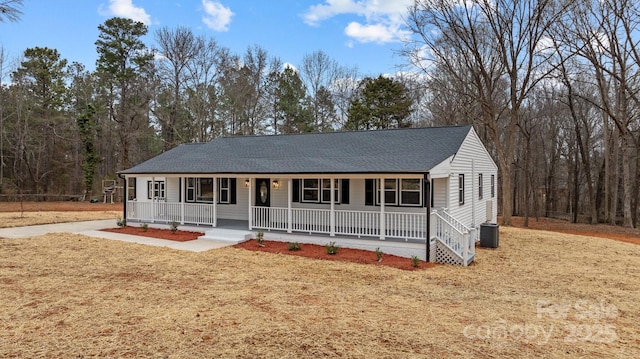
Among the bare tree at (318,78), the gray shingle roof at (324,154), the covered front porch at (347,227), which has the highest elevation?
the bare tree at (318,78)

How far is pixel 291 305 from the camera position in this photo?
20.3 ft

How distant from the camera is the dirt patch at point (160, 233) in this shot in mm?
12703

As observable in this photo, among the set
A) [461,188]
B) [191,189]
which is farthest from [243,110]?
[461,188]

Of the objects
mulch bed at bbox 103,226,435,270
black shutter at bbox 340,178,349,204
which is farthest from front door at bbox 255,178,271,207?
black shutter at bbox 340,178,349,204

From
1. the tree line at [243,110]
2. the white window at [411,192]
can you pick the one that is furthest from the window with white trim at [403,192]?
the tree line at [243,110]

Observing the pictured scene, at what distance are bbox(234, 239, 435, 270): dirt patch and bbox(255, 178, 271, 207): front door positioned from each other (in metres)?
2.47

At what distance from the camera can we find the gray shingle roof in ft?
36.0

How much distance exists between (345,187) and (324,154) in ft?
5.22

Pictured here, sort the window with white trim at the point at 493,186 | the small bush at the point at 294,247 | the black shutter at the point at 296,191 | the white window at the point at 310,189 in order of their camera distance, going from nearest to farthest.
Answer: the small bush at the point at 294,247 → the white window at the point at 310,189 → the black shutter at the point at 296,191 → the window with white trim at the point at 493,186

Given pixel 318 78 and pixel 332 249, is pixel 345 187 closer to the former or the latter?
pixel 332 249

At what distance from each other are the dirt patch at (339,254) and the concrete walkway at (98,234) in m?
1.20

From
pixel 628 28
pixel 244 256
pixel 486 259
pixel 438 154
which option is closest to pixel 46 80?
pixel 244 256

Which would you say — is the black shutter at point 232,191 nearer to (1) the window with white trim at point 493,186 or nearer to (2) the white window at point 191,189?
(2) the white window at point 191,189

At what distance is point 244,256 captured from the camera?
10008 millimetres
